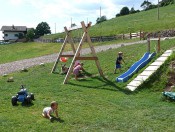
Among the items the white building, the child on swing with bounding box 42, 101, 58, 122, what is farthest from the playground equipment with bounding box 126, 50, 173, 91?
the white building

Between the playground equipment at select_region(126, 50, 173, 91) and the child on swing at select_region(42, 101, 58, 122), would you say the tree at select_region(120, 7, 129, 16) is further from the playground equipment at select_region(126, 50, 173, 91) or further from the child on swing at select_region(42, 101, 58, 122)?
→ the child on swing at select_region(42, 101, 58, 122)

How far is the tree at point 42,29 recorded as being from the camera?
425ft

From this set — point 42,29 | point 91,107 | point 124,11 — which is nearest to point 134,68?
point 91,107

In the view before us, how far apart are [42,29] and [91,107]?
4768 inches

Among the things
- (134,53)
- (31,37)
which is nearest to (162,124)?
(134,53)

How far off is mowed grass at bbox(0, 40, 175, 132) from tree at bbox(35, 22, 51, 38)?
365 feet

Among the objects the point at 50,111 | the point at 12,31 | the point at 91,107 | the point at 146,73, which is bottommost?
the point at 91,107

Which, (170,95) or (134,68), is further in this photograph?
(134,68)

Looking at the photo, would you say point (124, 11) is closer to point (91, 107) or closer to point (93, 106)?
point (93, 106)

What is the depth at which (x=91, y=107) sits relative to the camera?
13.3 metres

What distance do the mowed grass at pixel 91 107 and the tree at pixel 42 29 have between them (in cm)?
11128

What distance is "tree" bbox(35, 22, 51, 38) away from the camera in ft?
Answer: 425

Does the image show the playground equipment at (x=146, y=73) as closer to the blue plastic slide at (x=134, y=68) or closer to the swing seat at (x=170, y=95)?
the blue plastic slide at (x=134, y=68)

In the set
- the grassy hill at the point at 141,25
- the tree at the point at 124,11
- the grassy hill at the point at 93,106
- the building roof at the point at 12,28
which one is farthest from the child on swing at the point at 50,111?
the building roof at the point at 12,28
